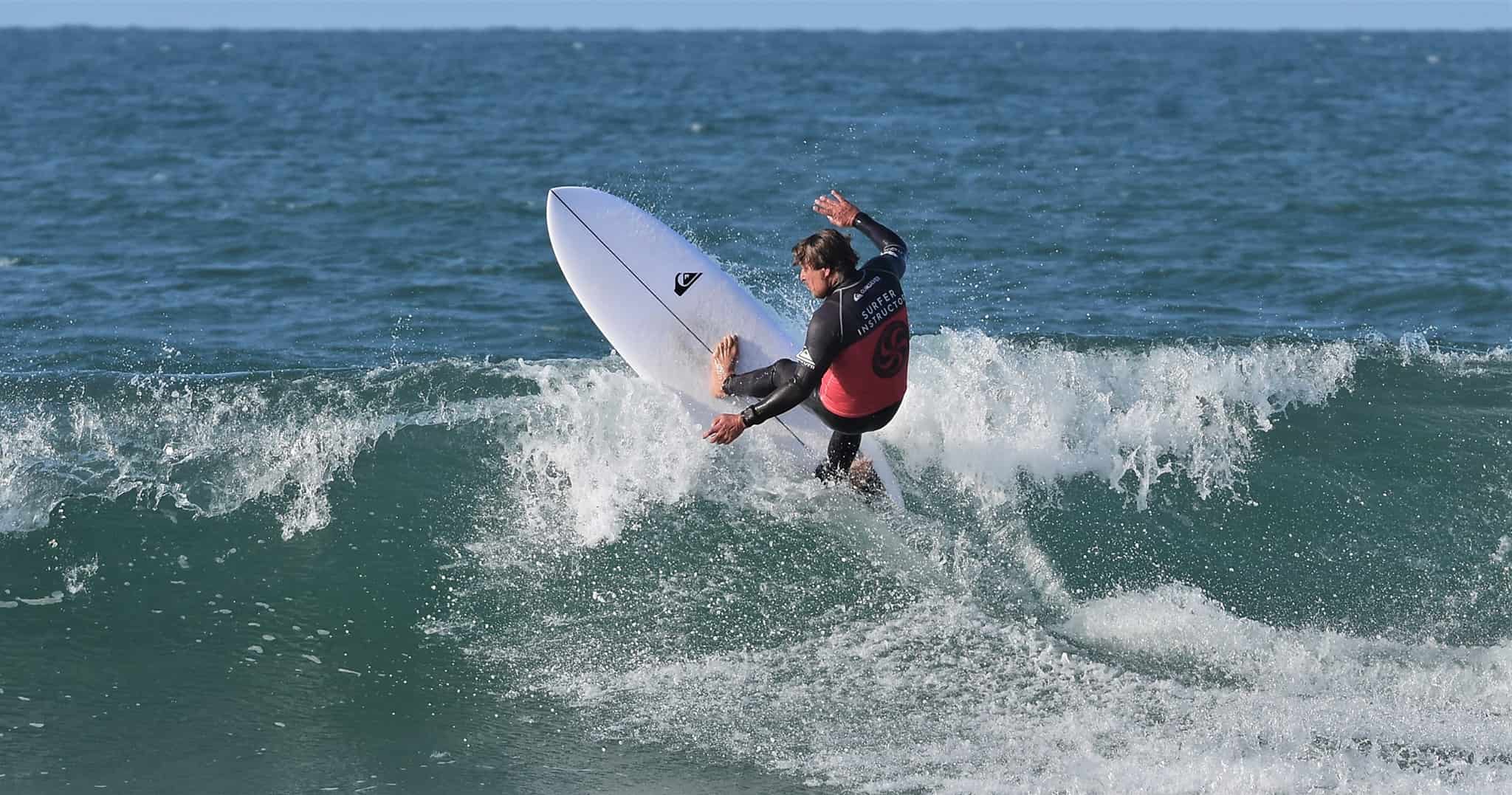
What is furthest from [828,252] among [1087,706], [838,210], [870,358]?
[1087,706]

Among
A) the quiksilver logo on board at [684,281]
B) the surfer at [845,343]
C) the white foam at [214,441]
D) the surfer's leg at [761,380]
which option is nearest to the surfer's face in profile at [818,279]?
the surfer at [845,343]

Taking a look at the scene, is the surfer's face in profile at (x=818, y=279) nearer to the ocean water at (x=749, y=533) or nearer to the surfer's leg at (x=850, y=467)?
the surfer's leg at (x=850, y=467)

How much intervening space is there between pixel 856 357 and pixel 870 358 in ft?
0.22

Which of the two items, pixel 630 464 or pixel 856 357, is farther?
pixel 630 464

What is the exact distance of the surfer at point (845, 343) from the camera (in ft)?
19.4

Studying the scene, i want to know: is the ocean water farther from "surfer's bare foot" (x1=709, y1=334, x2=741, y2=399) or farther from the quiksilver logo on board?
the quiksilver logo on board

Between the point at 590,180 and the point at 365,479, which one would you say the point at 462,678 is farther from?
the point at 590,180

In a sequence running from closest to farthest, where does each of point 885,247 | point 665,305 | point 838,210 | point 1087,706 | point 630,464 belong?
1. point 1087,706
2. point 885,247
3. point 838,210
4. point 630,464
5. point 665,305

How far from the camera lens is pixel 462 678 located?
19.9 ft

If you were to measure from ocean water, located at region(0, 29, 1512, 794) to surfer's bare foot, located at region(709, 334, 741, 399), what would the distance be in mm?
234

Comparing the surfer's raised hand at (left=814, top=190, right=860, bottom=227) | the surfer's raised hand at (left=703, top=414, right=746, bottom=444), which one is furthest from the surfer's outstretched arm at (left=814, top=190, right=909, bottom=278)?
the surfer's raised hand at (left=703, top=414, right=746, bottom=444)

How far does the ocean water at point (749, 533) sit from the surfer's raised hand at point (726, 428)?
2.93 feet

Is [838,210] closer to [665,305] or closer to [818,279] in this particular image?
[818,279]

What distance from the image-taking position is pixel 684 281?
749 centimetres
